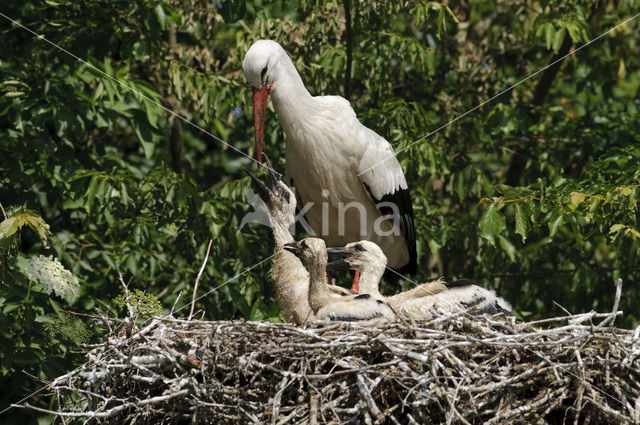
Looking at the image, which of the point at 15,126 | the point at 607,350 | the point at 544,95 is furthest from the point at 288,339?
the point at 544,95

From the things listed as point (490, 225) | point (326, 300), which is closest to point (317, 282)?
point (326, 300)

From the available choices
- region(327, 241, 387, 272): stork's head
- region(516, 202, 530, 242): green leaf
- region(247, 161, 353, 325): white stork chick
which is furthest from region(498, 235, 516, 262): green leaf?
region(247, 161, 353, 325): white stork chick

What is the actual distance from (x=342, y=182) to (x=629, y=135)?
247 centimetres

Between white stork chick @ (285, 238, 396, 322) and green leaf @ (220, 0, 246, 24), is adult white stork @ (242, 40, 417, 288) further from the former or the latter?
white stork chick @ (285, 238, 396, 322)

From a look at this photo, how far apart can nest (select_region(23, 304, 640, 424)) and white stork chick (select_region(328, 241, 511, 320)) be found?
0.51m

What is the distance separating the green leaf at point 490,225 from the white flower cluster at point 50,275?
2.53 m

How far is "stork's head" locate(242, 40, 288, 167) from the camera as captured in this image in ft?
21.5

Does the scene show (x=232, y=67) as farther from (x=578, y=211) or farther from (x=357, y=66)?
(x=578, y=211)

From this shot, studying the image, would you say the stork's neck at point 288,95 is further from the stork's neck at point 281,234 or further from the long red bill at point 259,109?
the stork's neck at point 281,234

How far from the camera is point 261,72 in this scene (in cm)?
661

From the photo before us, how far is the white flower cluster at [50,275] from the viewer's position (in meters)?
5.85

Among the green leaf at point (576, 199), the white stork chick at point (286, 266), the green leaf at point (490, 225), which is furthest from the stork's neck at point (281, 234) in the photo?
the green leaf at point (576, 199)

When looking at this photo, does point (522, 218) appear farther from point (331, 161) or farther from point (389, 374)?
point (389, 374)

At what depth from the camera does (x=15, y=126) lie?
22.0 feet
